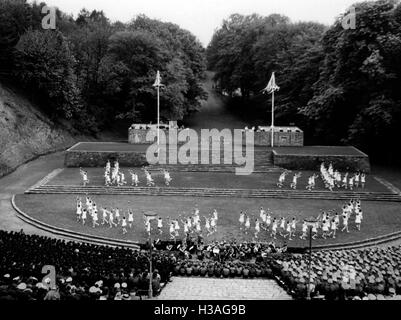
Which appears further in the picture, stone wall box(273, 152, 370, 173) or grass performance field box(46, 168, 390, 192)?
stone wall box(273, 152, 370, 173)

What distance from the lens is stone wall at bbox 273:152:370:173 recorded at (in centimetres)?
4000

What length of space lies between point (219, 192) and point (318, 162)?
1054 cm

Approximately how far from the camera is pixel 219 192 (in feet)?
111

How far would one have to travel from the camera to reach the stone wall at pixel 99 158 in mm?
41094

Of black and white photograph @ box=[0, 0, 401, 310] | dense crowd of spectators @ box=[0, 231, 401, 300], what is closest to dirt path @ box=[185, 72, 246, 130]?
black and white photograph @ box=[0, 0, 401, 310]

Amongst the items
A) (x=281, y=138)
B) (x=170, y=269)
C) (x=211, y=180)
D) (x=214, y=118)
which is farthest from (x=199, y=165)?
(x=214, y=118)

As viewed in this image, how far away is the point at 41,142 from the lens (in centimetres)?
4606

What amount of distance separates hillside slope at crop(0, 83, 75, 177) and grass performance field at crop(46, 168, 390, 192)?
4736 mm

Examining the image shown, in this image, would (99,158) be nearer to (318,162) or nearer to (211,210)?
(211,210)

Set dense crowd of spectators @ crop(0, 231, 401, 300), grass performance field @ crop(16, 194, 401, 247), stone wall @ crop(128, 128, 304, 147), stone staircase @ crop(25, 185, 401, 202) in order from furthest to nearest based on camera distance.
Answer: stone wall @ crop(128, 128, 304, 147), stone staircase @ crop(25, 185, 401, 202), grass performance field @ crop(16, 194, 401, 247), dense crowd of spectators @ crop(0, 231, 401, 300)

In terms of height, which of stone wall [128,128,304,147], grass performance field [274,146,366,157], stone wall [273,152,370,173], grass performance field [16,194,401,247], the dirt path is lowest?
grass performance field [16,194,401,247]

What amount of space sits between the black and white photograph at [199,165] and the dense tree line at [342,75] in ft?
0.56

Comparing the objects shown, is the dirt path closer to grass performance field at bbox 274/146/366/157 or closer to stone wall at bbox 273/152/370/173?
grass performance field at bbox 274/146/366/157
